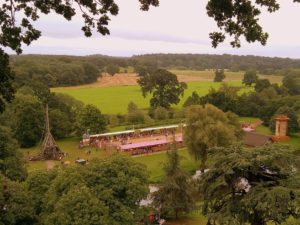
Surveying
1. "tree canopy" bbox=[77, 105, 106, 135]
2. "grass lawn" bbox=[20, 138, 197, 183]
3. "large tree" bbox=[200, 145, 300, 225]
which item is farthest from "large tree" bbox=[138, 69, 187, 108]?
"large tree" bbox=[200, 145, 300, 225]

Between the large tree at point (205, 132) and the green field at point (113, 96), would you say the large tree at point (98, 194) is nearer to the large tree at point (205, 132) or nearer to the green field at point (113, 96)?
the large tree at point (205, 132)

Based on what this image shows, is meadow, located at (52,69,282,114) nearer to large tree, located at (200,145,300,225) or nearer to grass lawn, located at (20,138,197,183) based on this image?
grass lawn, located at (20,138,197,183)

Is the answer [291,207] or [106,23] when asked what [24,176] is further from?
[106,23]

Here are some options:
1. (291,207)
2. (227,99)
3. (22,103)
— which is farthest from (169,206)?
(227,99)

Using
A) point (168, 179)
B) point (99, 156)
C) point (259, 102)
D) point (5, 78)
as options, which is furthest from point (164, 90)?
point (5, 78)

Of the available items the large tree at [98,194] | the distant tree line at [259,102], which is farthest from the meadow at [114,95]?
the large tree at [98,194]

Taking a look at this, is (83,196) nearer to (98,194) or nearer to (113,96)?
(98,194)
